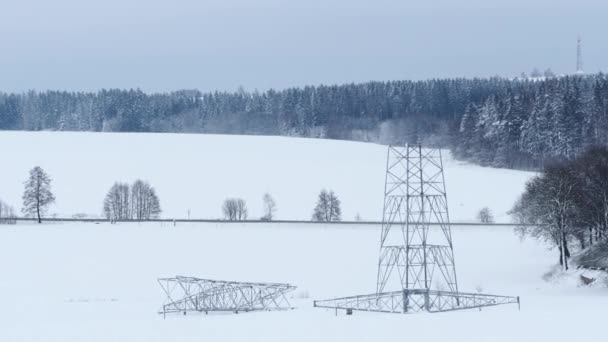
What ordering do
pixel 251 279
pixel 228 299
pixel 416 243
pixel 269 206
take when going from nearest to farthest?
pixel 228 299 → pixel 251 279 → pixel 416 243 → pixel 269 206

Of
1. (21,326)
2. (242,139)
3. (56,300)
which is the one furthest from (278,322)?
(242,139)

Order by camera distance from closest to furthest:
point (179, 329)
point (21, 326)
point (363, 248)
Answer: point (179, 329)
point (21, 326)
point (363, 248)

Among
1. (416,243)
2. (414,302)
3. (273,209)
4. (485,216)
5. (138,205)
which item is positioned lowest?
(414,302)

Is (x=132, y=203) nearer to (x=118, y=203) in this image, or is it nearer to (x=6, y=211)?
(x=118, y=203)

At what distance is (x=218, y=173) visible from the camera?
130m

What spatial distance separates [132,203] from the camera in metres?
99.9

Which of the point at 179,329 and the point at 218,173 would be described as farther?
the point at 218,173

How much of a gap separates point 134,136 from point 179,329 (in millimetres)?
142062

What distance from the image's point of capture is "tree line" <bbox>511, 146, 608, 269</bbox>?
59.4 meters

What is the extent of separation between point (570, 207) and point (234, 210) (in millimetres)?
44781

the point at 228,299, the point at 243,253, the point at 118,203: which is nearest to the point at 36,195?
the point at 118,203

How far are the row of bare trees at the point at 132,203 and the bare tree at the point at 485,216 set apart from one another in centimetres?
3242

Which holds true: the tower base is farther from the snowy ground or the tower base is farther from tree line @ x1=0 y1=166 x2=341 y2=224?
tree line @ x1=0 y1=166 x2=341 y2=224

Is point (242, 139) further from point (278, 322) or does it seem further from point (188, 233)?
point (278, 322)
